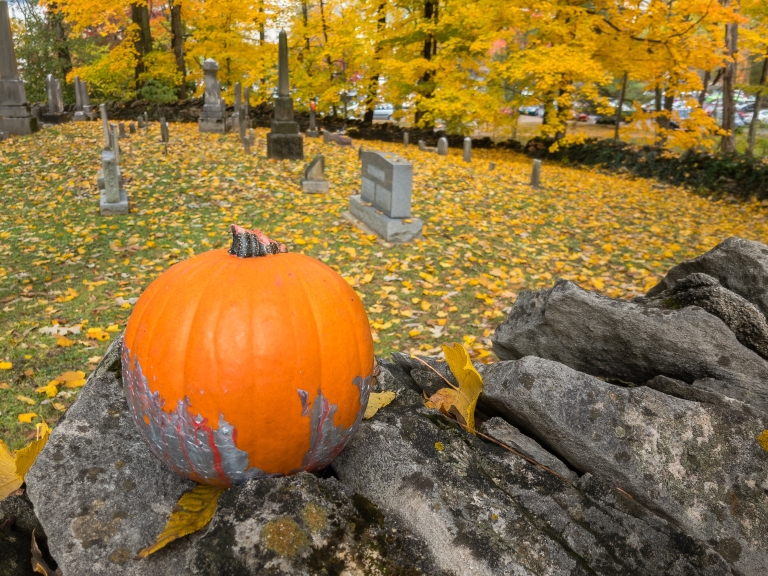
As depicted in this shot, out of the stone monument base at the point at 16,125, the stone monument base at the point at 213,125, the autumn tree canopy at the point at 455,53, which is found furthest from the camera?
the stone monument base at the point at 213,125

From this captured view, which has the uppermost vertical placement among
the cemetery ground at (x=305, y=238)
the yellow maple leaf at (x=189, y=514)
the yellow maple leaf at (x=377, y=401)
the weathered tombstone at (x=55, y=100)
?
the weathered tombstone at (x=55, y=100)

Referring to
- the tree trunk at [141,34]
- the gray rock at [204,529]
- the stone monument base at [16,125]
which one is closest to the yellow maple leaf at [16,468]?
the gray rock at [204,529]

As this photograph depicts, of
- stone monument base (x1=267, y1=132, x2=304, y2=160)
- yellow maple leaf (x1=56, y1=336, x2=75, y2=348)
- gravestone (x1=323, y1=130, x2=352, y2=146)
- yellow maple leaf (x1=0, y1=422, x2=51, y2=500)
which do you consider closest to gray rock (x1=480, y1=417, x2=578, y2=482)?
yellow maple leaf (x1=0, y1=422, x2=51, y2=500)

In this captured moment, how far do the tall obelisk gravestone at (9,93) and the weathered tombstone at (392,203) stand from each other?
14.5 metres

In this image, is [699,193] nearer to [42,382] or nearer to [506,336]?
[506,336]

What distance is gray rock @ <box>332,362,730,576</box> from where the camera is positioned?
5.42ft

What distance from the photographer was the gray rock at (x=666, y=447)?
6.38 ft

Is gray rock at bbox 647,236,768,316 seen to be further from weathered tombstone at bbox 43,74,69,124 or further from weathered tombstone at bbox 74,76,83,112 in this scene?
weathered tombstone at bbox 74,76,83,112

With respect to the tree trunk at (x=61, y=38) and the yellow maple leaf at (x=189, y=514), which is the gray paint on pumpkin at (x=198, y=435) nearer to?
the yellow maple leaf at (x=189, y=514)

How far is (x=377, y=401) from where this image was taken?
7.88 ft

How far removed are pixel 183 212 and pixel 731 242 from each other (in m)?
9.05

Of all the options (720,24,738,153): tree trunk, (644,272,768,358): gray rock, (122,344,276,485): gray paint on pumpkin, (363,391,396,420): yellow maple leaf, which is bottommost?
(363,391,396,420): yellow maple leaf

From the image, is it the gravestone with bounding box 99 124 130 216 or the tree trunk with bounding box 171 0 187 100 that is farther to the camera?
the tree trunk with bounding box 171 0 187 100

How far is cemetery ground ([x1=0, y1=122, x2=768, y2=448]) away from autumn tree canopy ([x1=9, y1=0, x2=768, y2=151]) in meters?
3.38
